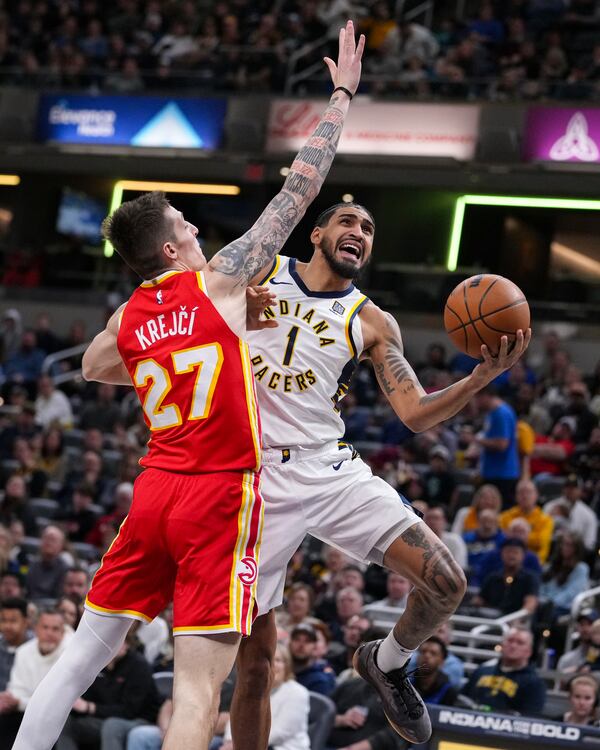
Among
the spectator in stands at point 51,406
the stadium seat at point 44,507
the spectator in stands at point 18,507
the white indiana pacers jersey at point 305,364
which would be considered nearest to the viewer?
the white indiana pacers jersey at point 305,364

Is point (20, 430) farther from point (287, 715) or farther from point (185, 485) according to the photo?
point (185, 485)

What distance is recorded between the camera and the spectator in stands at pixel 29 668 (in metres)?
9.84

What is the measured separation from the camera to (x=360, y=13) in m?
22.3

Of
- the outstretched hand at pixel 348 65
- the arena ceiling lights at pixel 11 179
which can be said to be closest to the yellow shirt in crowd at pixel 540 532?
the outstretched hand at pixel 348 65

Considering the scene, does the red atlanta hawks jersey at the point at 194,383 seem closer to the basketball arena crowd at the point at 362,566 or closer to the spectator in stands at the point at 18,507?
the basketball arena crowd at the point at 362,566

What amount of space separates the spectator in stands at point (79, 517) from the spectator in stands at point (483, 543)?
4.81 m

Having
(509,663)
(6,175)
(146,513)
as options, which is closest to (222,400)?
(146,513)

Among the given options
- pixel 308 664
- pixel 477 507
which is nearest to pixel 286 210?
pixel 308 664

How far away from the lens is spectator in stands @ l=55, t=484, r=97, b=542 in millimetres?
15211

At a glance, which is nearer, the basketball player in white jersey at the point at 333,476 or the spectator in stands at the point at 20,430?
the basketball player in white jersey at the point at 333,476

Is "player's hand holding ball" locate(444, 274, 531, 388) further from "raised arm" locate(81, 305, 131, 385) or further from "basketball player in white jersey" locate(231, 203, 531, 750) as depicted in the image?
"raised arm" locate(81, 305, 131, 385)

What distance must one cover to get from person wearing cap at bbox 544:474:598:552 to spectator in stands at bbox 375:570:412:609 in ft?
6.17

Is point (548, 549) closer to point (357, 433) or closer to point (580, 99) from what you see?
point (357, 433)

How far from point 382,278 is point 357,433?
6.58 metres
